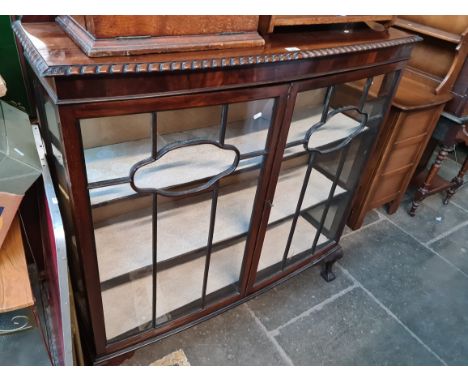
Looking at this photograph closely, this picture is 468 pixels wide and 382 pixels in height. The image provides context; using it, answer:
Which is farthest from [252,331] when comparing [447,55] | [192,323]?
[447,55]

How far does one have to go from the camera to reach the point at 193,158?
2.97ft

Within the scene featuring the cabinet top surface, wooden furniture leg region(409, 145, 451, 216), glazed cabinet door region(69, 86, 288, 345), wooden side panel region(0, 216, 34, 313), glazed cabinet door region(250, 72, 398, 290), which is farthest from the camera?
wooden furniture leg region(409, 145, 451, 216)

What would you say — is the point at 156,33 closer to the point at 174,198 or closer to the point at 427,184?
the point at 174,198

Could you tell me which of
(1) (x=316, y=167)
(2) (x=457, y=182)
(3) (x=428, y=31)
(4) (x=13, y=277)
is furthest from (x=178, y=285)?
(2) (x=457, y=182)

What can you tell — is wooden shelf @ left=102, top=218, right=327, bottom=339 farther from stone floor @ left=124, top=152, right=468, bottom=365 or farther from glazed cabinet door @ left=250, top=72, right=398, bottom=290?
stone floor @ left=124, top=152, right=468, bottom=365

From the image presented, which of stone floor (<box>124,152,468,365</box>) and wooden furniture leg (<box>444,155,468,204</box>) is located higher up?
wooden furniture leg (<box>444,155,468,204</box>)

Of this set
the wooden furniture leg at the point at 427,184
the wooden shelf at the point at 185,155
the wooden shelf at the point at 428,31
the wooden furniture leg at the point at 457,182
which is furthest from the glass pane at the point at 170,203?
the wooden furniture leg at the point at 457,182

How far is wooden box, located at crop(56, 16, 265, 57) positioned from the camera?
0.66 m

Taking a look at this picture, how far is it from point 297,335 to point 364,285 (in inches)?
17.8

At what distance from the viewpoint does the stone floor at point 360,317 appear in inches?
56.8

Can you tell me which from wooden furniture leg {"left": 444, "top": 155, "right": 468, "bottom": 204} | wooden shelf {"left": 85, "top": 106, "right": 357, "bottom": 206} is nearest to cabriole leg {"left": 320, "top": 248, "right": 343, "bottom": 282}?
wooden shelf {"left": 85, "top": 106, "right": 357, "bottom": 206}

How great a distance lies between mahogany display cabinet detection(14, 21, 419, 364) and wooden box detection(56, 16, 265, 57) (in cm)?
2

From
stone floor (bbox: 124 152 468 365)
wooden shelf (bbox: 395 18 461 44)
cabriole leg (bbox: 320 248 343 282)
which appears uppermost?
wooden shelf (bbox: 395 18 461 44)

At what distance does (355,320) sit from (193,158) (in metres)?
1.11
